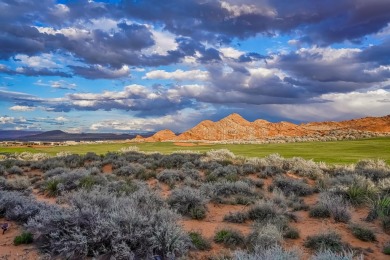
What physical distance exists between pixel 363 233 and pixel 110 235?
6594 mm

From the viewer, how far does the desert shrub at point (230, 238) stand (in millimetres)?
8531

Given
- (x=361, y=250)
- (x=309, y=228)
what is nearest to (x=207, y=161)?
(x=309, y=228)

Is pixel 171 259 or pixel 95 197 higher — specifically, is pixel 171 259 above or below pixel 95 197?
below

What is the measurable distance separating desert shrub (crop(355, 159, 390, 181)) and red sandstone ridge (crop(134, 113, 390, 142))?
78587 millimetres

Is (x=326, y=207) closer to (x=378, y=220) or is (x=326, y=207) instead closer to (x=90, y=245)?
(x=378, y=220)

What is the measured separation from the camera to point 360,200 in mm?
12883

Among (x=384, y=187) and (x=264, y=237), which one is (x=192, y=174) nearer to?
(x=384, y=187)

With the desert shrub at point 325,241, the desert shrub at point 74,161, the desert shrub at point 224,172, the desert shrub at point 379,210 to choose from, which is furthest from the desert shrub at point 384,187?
the desert shrub at point 74,161

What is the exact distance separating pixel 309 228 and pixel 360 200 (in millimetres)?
3979

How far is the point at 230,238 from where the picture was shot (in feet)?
28.3

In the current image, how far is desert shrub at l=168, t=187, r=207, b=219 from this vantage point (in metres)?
11.4

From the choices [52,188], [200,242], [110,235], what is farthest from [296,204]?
[52,188]

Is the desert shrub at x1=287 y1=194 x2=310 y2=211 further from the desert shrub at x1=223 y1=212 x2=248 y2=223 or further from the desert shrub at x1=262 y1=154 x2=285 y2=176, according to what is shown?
the desert shrub at x1=262 y1=154 x2=285 y2=176

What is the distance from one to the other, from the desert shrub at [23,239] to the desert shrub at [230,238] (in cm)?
458
